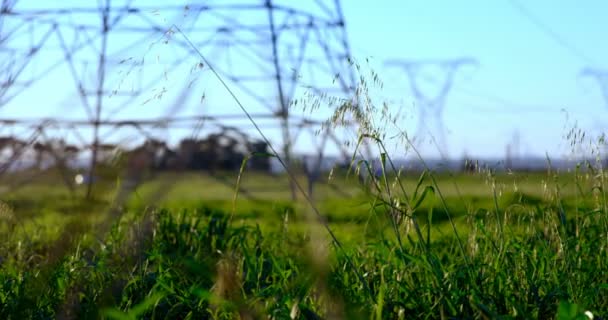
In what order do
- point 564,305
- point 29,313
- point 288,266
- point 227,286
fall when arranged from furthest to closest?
point 288,266 < point 29,313 < point 564,305 < point 227,286

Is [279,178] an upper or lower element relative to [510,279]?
upper

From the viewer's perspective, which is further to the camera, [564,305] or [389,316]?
[389,316]

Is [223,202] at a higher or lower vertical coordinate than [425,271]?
lower

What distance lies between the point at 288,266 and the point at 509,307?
3.86 feet

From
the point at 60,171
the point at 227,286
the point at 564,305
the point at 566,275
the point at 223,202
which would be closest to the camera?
the point at 227,286

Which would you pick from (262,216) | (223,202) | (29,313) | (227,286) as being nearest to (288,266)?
(29,313)

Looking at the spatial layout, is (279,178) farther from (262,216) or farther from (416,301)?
(262,216)

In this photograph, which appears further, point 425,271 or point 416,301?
point 425,271

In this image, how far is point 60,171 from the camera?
6.53 feet

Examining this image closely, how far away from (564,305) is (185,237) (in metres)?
2.52

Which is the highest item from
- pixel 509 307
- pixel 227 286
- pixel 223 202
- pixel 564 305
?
pixel 227 286

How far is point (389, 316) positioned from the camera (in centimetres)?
239

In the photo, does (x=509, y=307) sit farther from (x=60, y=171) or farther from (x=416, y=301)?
(x=60, y=171)

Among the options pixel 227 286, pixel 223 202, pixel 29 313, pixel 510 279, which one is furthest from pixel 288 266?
pixel 223 202
